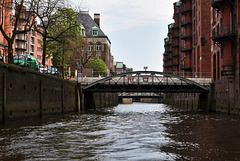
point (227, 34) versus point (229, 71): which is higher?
point (227, 34)

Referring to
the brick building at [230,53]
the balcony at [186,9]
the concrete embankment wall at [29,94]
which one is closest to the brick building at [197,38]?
the balcony at [186,9]

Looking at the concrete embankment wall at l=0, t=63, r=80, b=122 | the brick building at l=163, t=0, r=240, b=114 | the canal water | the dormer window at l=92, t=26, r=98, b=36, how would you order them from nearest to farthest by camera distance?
the canal water → the concrete embankment wall at l=0, t=63, r=80, b=122 → the brick building at l=163, t=0, r=240, b=114 → the dormer window at l=92, t=26, r=98, b=36

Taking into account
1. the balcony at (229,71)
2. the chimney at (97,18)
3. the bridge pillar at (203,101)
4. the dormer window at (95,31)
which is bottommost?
the bridge pillar at (203,101)

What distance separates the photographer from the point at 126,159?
1162cm

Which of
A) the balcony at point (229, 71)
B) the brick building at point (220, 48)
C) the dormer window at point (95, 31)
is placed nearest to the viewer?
the brick building at point (220, 48)

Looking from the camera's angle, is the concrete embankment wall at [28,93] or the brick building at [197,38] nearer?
the concrete embankment wall at [28,93]

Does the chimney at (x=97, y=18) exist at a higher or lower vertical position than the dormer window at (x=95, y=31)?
higher

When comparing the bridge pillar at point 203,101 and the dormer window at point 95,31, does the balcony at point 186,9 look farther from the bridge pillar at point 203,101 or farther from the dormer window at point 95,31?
the dormer window at point 95,31

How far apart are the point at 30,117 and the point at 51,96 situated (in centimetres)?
699

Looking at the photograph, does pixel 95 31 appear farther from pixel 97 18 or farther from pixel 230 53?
pixel 230 53

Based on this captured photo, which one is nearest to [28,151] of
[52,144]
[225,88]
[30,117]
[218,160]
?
[52,144]

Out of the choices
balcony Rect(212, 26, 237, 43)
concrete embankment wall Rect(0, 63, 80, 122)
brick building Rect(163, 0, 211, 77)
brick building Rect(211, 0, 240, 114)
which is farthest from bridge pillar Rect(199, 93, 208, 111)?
concrete embankment wall Rect(0, 63, 80, 122)

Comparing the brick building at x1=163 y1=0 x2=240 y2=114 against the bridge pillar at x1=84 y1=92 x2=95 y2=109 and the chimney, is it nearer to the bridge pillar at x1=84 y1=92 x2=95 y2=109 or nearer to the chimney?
the bridge pillar at x1=84 y1=92 x2=95 y2=109

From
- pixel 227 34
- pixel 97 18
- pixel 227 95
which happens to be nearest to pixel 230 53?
pixel 227 34
